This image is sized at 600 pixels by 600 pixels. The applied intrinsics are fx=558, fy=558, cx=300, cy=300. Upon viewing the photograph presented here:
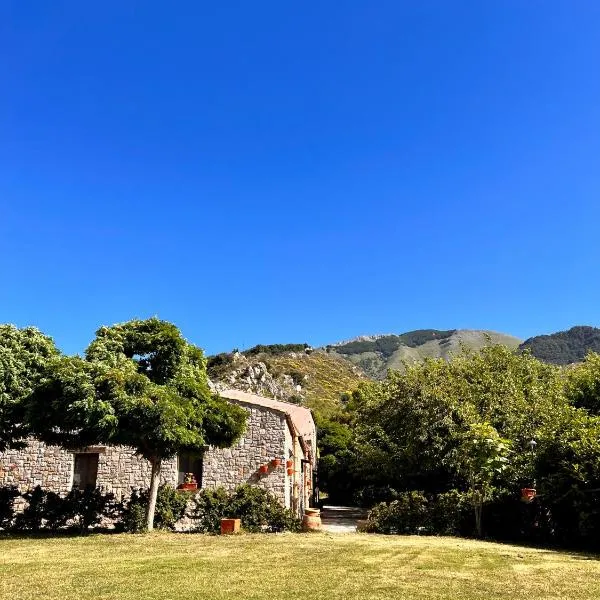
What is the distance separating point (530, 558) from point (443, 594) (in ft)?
16.1

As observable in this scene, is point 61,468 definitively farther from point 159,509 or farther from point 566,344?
point 566,344

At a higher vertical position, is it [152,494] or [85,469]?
[85,469]

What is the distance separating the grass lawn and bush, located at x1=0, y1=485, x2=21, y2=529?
8.34 ft

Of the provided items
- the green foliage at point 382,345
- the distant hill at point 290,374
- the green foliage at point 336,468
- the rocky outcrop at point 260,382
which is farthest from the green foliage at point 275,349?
the green foliage at point 382,345

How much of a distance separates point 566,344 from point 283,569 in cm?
13356

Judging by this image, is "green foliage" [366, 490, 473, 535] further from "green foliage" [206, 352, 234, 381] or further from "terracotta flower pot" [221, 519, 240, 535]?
"green foliage" [206, 352, 234, 381]

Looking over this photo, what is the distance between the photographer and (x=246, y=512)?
1636cm

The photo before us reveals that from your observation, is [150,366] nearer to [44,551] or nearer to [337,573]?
[44,551]

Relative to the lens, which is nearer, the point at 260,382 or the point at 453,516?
the point at 453,516

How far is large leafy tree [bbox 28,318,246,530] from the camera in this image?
13672mm

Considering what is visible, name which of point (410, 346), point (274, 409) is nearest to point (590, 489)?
point (274, 409)

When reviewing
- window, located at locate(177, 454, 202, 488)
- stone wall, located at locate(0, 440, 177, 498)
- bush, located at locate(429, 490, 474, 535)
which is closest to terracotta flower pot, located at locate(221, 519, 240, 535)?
window, located at locate(177, 454, 202, 488)

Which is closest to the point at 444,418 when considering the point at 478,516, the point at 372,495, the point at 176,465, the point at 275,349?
the point at 478,516

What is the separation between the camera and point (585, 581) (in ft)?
29.3
